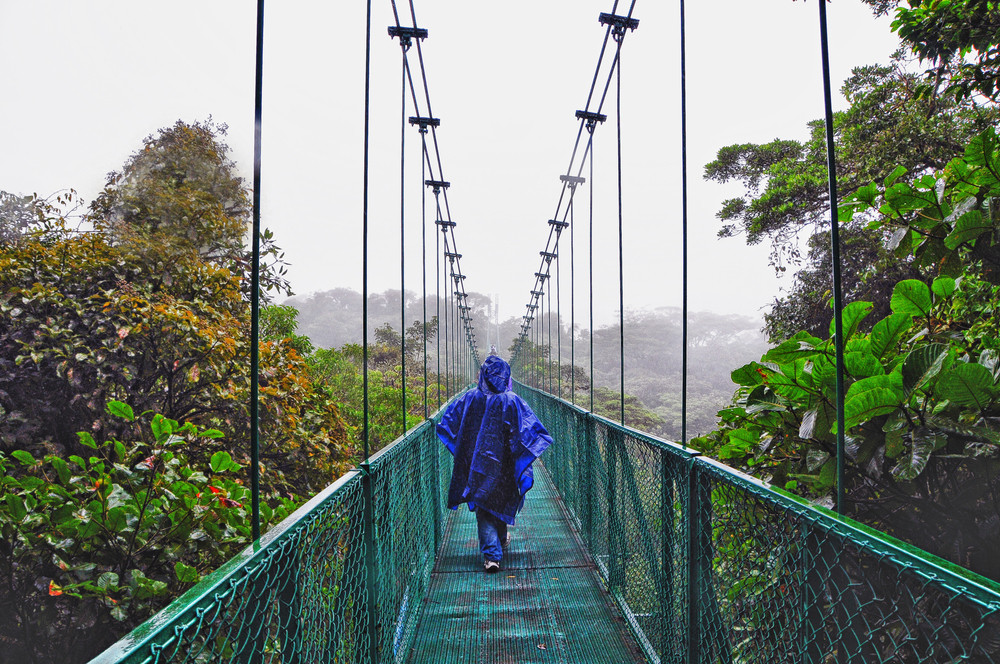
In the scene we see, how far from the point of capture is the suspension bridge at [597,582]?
72 centimetres

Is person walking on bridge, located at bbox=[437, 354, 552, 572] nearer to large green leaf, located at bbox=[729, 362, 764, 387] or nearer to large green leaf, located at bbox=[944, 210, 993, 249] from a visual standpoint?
large green leaf, located at bbox=[729, 362, 764, 387]

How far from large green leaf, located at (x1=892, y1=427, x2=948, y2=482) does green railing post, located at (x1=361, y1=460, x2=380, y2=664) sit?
3.77 feet

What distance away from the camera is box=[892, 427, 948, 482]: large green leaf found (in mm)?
1063

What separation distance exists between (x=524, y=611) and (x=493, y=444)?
81cm

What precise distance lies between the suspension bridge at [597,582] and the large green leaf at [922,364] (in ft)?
0.81

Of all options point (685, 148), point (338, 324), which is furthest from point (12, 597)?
point (338, 324)

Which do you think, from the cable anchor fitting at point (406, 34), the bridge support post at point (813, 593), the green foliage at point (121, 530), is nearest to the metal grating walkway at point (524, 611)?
the green foliage at point (121, 530)

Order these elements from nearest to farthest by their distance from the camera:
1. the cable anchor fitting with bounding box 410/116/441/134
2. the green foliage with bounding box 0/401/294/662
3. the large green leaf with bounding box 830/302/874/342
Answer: the large green leaf with bounding box 830/302/874/342, the green foliage with bounding box 0/401/294/662, the cable anchor fitting with bounding box 410/116/441/134

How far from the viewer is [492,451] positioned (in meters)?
2.78

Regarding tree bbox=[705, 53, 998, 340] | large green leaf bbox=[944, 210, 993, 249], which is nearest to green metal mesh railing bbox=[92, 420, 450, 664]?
large green leaf bbox=[944, 210, 993, 249]

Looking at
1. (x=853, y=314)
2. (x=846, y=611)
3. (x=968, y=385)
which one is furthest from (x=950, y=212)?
(x=846, y=611)

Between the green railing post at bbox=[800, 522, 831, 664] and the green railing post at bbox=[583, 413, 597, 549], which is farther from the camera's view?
the green railing post at bbox=[583, 413, 597, 549]

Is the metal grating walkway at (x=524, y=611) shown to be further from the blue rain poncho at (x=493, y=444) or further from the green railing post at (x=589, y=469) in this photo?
the blue rain poncho at (x=493, y=444)

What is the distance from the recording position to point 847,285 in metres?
5.77
